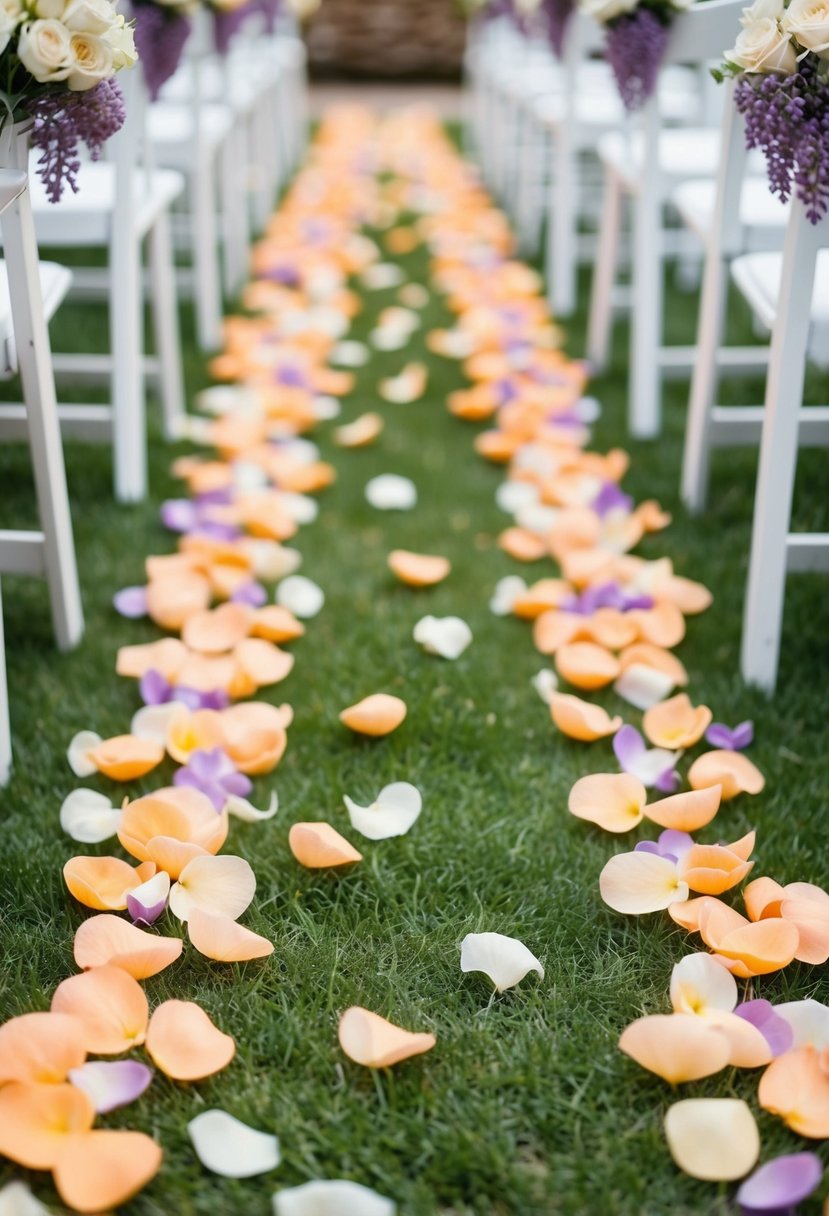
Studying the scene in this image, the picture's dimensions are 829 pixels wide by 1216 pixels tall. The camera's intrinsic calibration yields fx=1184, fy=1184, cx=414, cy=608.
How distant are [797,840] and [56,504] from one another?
3.99 feet

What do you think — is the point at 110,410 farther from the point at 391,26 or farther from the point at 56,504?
the point at 391,26

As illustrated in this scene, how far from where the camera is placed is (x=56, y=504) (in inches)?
74.2

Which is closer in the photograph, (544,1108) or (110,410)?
(544,1108)

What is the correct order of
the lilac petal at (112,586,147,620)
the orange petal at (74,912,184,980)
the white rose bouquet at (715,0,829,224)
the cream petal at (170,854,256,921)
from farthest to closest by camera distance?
the lilac petal at (112,586,147,620)
the white rose bouquet at (715,0,829,224)
the cream petal at (170,854,256,921)
the orange petal at (74,912,184,980)

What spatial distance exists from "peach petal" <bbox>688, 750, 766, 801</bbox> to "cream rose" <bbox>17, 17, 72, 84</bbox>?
48.5 inches

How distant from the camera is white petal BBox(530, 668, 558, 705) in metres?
1.87

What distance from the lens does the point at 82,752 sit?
1694mm

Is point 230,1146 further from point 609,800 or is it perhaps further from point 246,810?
point 609,800

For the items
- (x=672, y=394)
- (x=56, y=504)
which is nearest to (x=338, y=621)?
(x=56, y=504)

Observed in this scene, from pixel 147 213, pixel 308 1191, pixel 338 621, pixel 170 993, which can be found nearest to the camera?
pixel 308 1191

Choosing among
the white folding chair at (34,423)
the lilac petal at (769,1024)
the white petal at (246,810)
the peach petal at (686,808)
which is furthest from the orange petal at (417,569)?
the lilac petal at (769,1024)

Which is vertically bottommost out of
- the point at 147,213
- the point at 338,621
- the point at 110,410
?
the point at 338,621

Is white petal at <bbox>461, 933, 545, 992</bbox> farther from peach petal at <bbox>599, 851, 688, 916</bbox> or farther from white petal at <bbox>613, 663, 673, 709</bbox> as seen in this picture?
white petal at <bbox>613, 663, 673, 709</bbox>

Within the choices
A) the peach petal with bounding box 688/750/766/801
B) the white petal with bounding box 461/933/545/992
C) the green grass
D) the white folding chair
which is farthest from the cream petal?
the peach petal with bounding box 688/750/766/801
